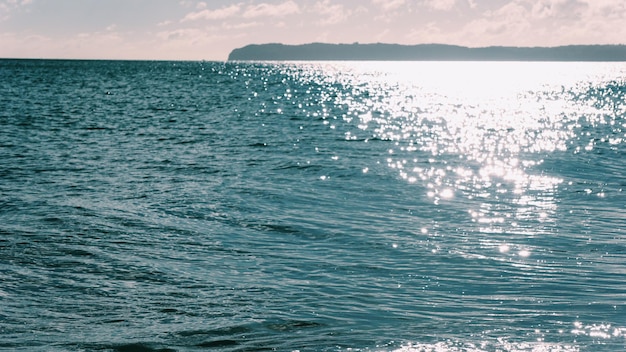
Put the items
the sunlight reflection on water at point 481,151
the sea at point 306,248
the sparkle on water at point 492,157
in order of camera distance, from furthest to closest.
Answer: the sunlight reflection on water at point 481,151 < the sparkle on water at point 492,157 < the sea at point 306,248

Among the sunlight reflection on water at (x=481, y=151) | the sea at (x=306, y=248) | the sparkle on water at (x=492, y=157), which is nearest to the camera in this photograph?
the sea at (x=306, y=248)

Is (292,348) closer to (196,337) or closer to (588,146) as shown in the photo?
(196,337)

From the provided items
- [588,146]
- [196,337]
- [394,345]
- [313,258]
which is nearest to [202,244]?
[313,258]

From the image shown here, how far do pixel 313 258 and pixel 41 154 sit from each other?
69.8 feet

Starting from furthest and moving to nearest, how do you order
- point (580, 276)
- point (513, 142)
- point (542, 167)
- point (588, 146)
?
point (513, 142) → point (588, 146) → point (542, 167) → point (580, 276)

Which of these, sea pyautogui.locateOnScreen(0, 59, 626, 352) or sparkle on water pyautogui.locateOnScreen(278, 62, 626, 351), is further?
sparkle on water pyautogui.locateOnScreen(278, 62, 626, 351)

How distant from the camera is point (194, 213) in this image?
19.9m

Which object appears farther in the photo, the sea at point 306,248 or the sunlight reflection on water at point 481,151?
the sunlight reflection on water at point 481,151

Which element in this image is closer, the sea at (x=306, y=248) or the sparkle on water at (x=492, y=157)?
the sea at (x=306, y=248)

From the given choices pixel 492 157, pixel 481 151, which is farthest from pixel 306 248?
pixel 481 151

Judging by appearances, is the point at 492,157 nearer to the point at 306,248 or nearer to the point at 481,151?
the point at 481,151

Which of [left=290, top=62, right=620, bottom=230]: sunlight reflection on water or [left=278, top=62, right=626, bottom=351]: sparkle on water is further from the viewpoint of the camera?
[left=290, top=62, right=620, bottom=230]: sunlight reflection on water

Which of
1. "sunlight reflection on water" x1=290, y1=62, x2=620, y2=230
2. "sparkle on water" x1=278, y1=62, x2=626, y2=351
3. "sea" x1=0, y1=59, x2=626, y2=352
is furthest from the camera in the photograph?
"sunlight reflection on water" x1=290, y1=62, x2=620, y2=230

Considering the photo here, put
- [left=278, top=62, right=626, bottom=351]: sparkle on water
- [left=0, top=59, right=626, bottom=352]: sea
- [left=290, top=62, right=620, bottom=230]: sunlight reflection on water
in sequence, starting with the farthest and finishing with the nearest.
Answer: [left=290, top=62, right=620, bottom=230]: sunlight reflection on water → [left=278, top=62, right=626, bottom=351]: sparkle on water → [left=0, top=59, right=626, bottom=352]: sea
